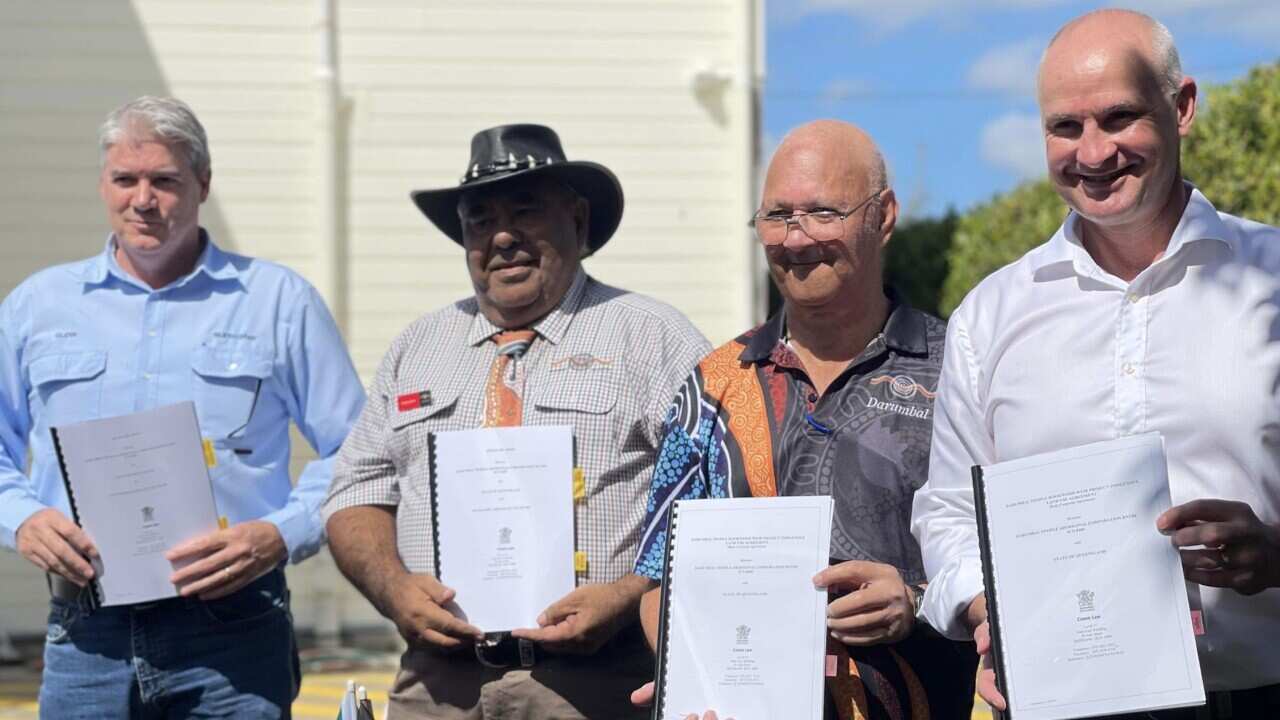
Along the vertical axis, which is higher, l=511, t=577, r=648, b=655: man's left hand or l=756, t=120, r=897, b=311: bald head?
l=756, t=120, r=897, b=311: bald head

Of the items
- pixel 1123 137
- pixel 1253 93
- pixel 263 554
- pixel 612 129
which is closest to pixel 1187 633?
pixel 1123 137

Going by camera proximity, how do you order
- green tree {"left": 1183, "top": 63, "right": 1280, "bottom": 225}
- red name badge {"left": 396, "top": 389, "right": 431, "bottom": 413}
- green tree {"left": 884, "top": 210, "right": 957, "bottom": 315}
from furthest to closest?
green tree {"left": 884, "top": 210, "right": 957, "bottom": 315} < green tree {"left": 1183, "top": 63, "right": 1280, "bottom": 225} < red name badge {"left": 396, "top": 389, "right": 431, "bottom": 413}

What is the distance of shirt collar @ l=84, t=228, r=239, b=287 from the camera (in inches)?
172

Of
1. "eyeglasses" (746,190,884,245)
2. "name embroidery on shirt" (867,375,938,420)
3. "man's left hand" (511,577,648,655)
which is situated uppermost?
"eyeglasses" (746,190,884,245)

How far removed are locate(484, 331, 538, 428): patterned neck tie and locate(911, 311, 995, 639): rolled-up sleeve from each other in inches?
50.9

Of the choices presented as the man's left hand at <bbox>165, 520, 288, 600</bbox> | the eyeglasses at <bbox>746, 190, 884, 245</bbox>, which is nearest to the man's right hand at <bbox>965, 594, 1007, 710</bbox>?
the eyeglasses at <bbox>746, 190, 884, 245</bbox>

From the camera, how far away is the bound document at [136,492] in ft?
13.2

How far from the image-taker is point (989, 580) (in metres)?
2.74

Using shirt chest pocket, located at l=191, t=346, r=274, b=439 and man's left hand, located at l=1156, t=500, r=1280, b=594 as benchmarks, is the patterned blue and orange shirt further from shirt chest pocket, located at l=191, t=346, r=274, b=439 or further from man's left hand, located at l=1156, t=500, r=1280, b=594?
shirt chest pocket, located at l=191, t=346, r=274, b=439

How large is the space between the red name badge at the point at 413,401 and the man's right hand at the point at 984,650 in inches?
68.5

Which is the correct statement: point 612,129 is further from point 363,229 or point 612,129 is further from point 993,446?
point 993,446

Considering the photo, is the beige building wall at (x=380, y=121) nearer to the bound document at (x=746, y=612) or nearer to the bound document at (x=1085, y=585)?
the bound document at (x=746, y=612)

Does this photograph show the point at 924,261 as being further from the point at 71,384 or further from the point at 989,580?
the point at 989,580

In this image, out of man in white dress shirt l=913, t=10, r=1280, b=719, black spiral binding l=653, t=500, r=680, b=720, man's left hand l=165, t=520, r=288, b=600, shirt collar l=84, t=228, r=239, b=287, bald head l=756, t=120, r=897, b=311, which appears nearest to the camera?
man in white dress shirt l=913, t=10, r=1280, b=719
